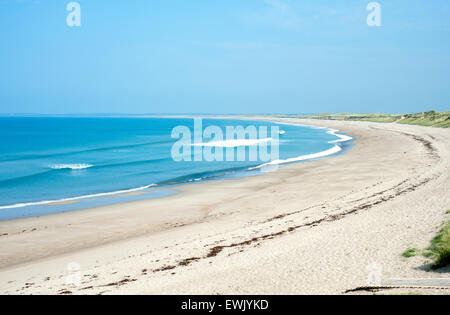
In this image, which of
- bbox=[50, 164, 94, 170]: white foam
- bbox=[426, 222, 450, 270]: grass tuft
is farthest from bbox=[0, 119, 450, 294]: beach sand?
bbox=[50, 164, 94, 170]: white foam

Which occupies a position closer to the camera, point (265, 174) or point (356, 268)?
point (356, 268)

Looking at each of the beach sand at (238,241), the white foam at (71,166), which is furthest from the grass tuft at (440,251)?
the white foam at (71,166)

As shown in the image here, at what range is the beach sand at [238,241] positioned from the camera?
897 cm

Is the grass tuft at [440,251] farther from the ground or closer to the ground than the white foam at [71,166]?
farther from the ground

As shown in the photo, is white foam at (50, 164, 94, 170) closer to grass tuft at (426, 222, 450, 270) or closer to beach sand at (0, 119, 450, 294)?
beach sand at (0, 119, 450, 294)

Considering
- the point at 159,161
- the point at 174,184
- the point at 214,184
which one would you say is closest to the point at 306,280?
the point at 214,184

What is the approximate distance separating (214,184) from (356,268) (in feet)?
57.0

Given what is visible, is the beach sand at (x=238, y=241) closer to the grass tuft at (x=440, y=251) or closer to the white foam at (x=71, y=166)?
the grass tuft at (x=440, y=251)

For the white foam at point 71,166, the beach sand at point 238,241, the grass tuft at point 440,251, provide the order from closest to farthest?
the grass tuft at point 440,251, the beach sand at point 238,241, the white foam at point 71,166

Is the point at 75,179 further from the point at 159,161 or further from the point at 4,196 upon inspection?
the point at 159,161

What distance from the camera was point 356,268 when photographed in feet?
29.9

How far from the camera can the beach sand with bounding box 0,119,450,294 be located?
8.97m

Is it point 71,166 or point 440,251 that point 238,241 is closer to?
point 440,251

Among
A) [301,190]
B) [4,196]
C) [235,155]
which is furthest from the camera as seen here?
[235,155]
